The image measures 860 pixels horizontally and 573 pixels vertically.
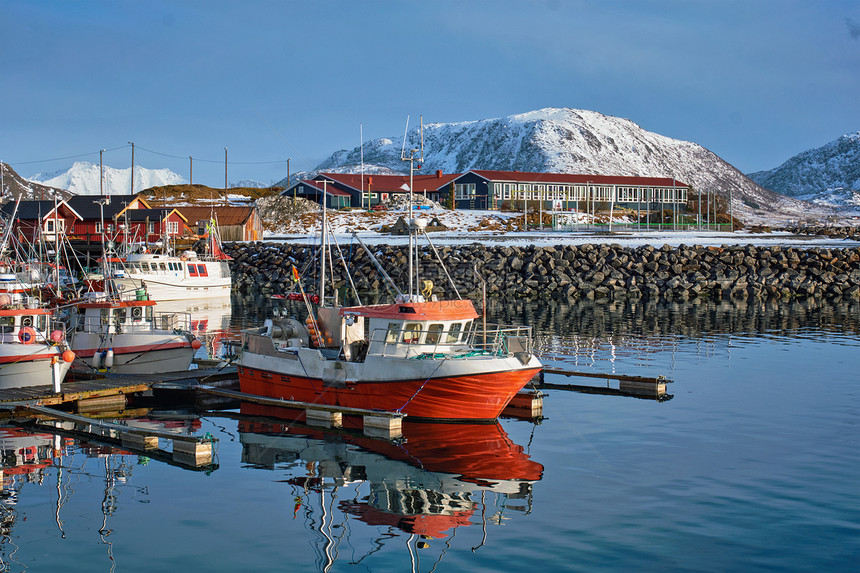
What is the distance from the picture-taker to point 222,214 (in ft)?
318

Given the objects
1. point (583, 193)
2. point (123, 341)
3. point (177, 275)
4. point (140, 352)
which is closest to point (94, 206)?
point (177, 275)

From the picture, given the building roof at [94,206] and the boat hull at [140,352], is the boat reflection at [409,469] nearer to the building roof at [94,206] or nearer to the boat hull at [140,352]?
the boat hull at [140,352]

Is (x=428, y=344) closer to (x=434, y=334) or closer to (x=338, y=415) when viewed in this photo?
(x=434, y=334)

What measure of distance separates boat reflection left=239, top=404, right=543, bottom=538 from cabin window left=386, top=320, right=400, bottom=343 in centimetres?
240

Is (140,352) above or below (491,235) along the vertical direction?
below

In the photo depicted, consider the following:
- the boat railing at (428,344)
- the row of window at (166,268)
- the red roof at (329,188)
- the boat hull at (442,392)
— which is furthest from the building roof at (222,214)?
the boat railing at (428,344)

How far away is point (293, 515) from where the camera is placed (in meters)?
16.9

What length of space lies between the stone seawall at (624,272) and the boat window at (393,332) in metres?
38.7

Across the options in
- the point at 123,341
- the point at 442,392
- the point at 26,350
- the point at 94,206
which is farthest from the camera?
the point at 94,206

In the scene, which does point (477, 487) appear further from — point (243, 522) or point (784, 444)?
point (784, 444)

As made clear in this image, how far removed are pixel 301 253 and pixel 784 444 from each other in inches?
2415

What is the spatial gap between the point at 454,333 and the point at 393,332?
1.79 metres

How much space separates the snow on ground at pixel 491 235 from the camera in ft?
265

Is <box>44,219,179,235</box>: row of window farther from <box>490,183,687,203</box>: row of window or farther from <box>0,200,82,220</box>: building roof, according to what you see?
<box>490,183,687,203</box>: row of window
